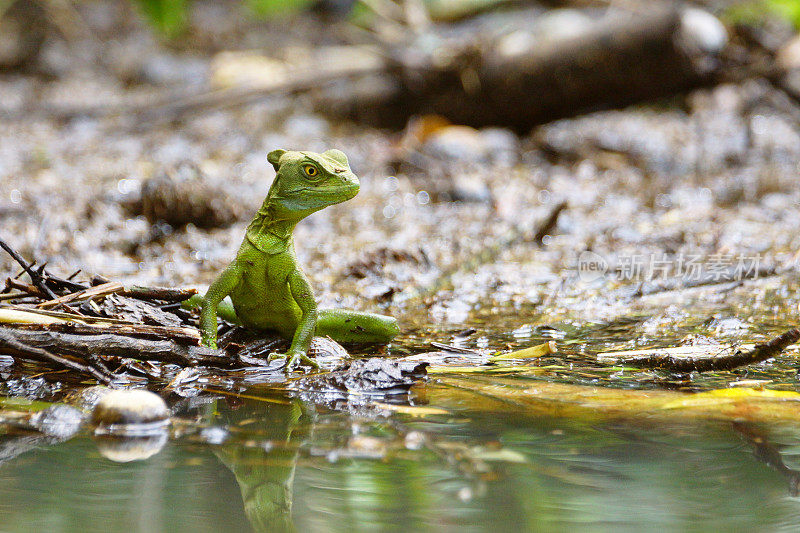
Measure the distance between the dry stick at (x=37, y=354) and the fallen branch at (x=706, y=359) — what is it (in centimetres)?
186

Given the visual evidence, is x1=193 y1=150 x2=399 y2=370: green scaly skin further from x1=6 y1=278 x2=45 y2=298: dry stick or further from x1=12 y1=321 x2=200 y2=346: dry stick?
x1=6 y1=278 x2=45 y2=298: dry stick

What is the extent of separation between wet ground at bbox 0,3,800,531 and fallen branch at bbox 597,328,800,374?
10 cm

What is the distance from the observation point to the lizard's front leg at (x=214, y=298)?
9.75ft

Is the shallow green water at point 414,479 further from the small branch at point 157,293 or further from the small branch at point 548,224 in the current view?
the small branch at point 548,224

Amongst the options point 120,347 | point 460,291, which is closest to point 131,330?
point 120,347

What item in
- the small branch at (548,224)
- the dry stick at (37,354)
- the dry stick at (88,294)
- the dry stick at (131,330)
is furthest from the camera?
the small branch at (548,224)

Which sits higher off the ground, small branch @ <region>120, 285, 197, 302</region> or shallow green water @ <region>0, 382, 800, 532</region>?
small branch @ <region>120, 285, 197, 302</region>

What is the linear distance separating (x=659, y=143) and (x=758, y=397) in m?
7.08

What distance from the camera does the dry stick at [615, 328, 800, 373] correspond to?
253cm

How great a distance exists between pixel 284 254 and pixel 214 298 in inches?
12.1

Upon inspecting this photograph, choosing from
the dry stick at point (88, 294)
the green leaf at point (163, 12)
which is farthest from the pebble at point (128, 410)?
the green leaf at point (163, 12)

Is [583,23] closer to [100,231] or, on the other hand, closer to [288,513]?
[100,231]

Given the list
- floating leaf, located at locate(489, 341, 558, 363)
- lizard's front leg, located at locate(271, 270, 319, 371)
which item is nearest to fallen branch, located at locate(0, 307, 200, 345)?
lizard's front leg, located at locate(271, 270, 319, 371)

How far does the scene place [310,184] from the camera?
9.74 feet
